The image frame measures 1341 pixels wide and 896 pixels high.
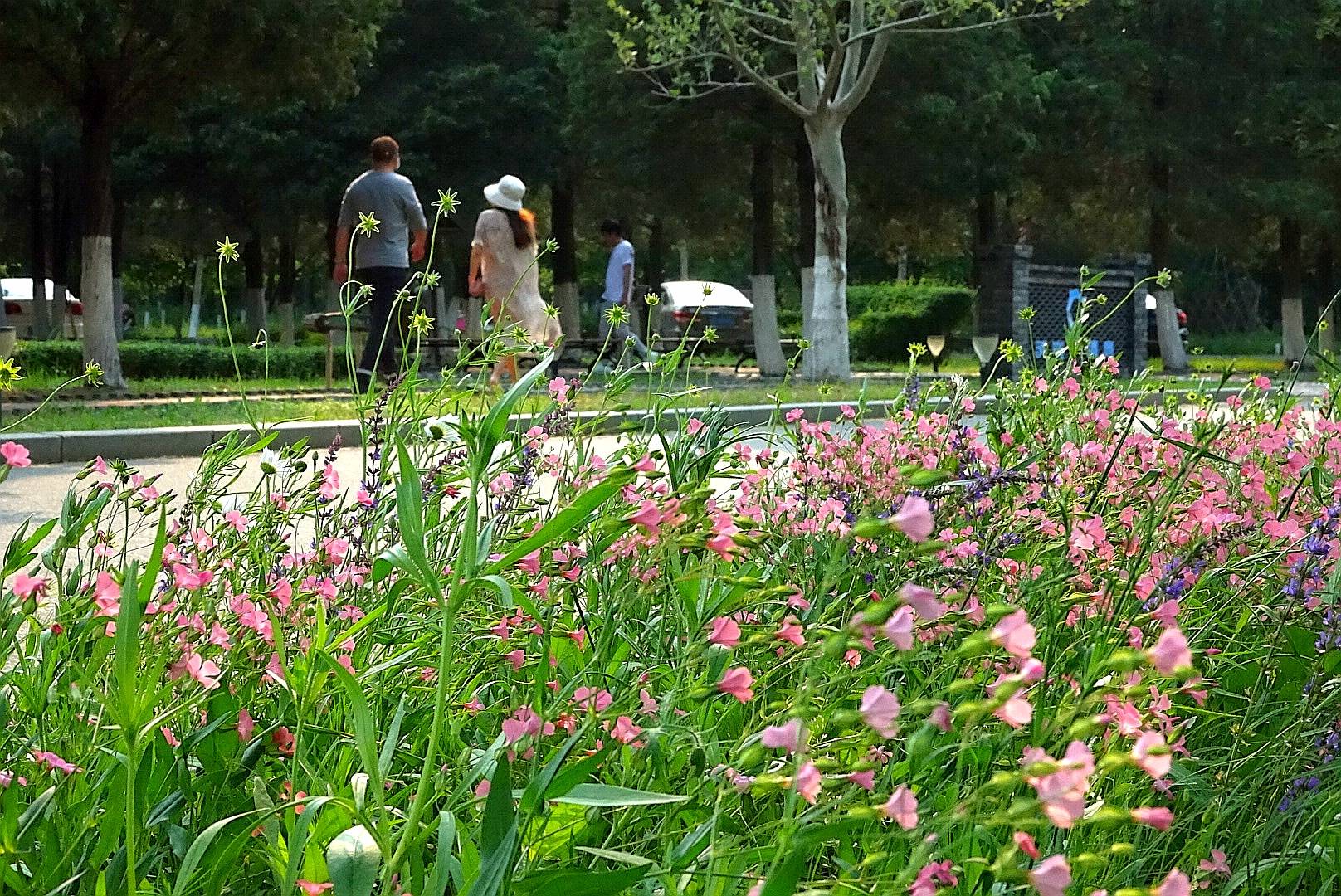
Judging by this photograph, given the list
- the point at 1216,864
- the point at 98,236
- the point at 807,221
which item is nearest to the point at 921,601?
the point at 1216,864

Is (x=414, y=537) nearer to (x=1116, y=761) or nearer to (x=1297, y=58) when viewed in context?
(x=1116, y=761)

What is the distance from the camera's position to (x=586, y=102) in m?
25.0

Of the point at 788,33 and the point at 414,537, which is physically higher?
the point at 788,33

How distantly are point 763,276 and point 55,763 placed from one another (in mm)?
23444

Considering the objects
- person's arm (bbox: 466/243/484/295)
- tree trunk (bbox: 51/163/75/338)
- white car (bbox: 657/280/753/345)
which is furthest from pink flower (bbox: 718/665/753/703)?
tree trunk (bbox: 51/163/75/338)

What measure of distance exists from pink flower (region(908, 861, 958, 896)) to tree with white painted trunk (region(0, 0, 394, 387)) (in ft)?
52.0

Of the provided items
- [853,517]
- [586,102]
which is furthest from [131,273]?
[853,517]

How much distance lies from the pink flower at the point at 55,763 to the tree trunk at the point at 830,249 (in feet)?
57.7

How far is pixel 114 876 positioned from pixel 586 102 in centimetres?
2383

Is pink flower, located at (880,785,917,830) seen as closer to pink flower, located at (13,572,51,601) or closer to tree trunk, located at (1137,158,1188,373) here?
pink flower, located at (13,572,51,601)

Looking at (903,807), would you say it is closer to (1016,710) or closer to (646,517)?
(1016,710)

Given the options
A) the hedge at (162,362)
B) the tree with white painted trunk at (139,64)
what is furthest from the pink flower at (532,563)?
the hedge at (162,362)

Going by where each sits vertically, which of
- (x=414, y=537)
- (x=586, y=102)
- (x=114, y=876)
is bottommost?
(x=114, y=876)

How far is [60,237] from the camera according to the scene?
39.3 meters
